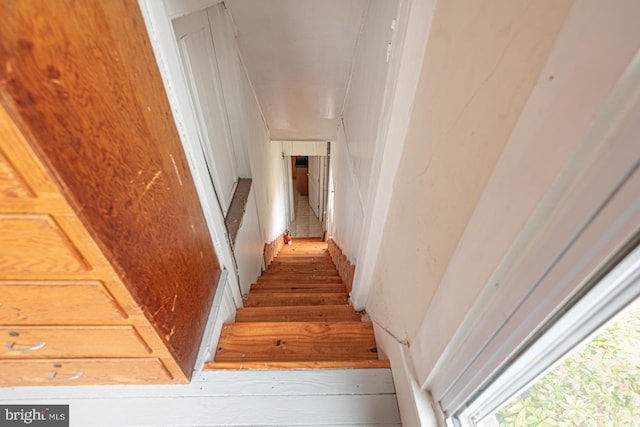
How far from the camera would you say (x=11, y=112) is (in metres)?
0.33

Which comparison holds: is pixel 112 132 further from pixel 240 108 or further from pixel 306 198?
pixel 306 198

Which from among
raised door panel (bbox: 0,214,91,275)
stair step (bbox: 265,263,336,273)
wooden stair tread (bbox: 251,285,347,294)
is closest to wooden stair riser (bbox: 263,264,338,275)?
stair step (bbox: 265,263,336,273)

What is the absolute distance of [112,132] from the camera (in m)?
0.53

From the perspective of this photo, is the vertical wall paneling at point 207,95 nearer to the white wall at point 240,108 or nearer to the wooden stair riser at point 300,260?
the white wall at point 240,108

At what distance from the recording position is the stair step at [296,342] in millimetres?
1218

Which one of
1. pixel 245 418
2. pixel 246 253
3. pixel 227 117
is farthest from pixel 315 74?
pixel 245 418

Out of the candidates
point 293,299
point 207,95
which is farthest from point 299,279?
point 207,95

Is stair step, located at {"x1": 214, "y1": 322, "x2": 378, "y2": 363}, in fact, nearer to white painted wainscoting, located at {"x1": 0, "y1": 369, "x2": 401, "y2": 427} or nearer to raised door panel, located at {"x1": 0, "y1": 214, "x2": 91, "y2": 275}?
white painted wainscoting, located at {"x1": 0, "y1": 369, "x2": 401, "y2": 427}

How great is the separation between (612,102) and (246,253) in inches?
82.7

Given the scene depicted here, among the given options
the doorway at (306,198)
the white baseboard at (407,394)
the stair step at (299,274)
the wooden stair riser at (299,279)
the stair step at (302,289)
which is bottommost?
the white baseboard at (407,394)

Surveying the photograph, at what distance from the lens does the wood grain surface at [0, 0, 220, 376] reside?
0.36 m

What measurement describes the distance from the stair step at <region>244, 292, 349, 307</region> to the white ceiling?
182cm

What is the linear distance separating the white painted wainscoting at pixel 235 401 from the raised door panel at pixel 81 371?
6 cm

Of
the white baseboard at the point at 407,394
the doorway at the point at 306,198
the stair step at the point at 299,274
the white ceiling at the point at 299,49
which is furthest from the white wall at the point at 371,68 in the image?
the doorway at the point at 306,198
